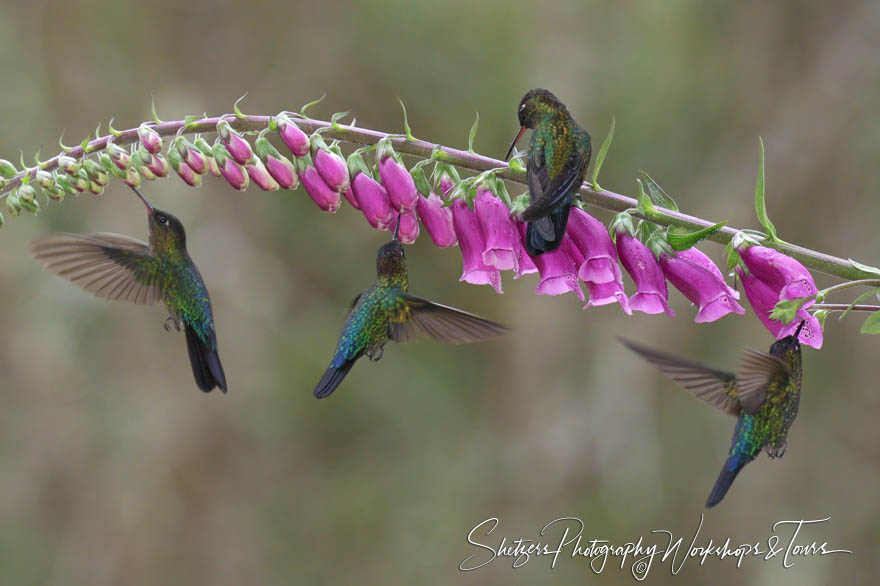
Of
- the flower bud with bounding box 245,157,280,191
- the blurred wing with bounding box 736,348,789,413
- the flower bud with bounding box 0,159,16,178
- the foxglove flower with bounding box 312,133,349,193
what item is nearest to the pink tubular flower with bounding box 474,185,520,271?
the foxglove flower with bounding box 312,133,349,193

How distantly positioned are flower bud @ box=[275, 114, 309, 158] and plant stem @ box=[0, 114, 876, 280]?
0.17 feet

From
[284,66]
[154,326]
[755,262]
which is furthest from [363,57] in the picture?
[755,262]

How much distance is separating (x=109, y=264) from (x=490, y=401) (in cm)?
661

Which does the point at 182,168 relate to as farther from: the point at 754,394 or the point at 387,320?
the point at 754,394

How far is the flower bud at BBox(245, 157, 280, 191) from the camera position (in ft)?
9.77

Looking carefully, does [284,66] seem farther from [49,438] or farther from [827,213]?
[827,213]

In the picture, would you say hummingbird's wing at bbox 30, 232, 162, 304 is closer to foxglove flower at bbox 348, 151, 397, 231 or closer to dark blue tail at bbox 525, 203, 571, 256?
foxglove flower at bbox 348, 151, 397, 231

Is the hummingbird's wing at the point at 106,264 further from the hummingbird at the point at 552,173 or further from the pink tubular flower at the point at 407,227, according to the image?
the hummingbird at the point at 552,173

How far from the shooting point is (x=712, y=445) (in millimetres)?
8672

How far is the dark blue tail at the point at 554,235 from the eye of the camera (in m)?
2.52

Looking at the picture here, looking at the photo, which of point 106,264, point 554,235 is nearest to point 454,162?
point 554,235

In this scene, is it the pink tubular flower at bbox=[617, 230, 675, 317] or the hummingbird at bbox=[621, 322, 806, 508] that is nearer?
the hummingbird at bbox=[621, 322, 806, 508]

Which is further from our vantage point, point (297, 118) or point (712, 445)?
point (712, 445)

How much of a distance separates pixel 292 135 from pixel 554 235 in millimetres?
911
